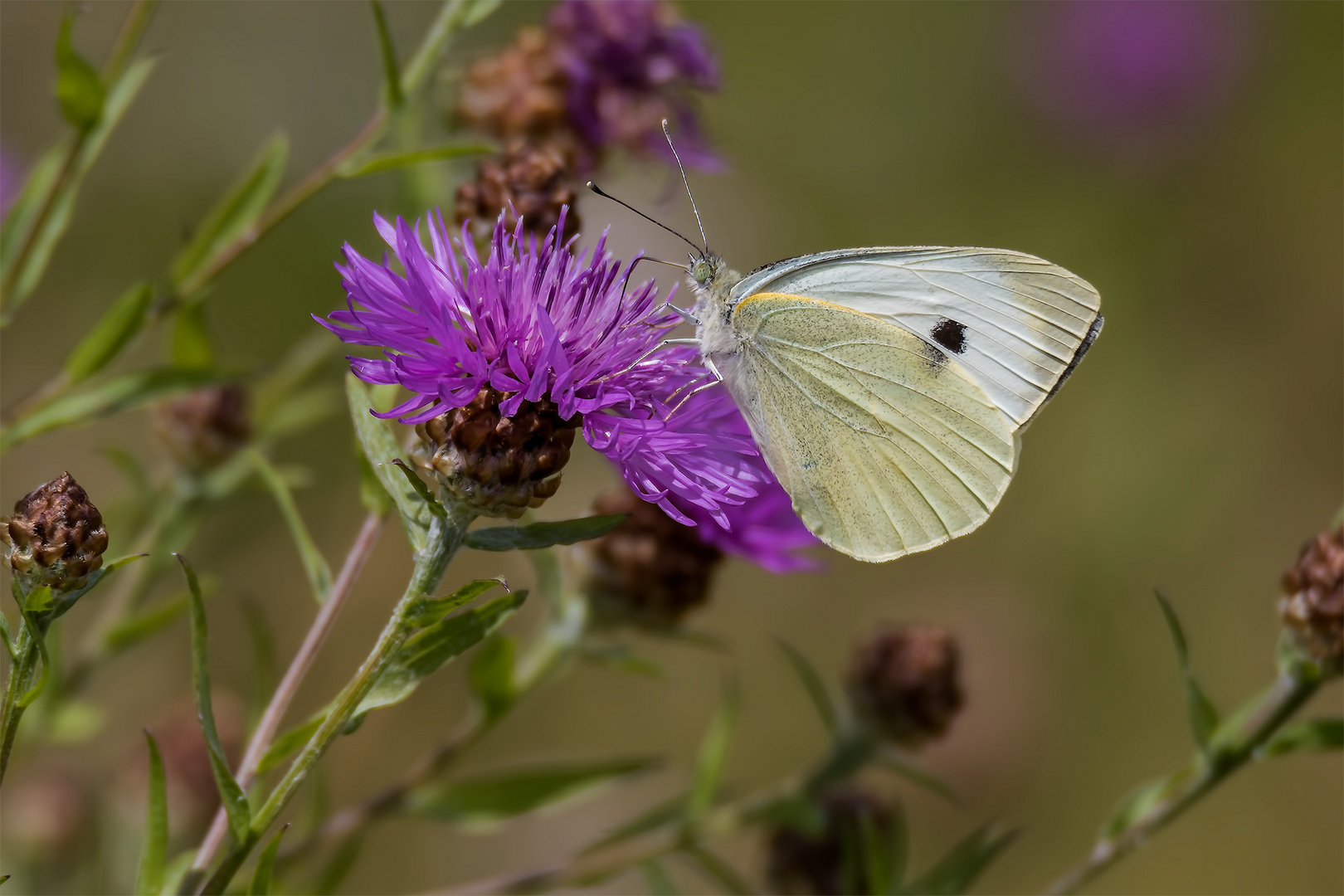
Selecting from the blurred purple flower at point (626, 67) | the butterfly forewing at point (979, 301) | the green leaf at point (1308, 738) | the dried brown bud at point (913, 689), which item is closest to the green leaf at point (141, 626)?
the butterfly forewing at point (979, 301)

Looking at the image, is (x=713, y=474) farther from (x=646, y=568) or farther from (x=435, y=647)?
(x=646, y=568)

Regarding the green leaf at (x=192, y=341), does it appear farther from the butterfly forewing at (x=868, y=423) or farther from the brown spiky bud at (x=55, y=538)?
the butterfly forewing at (x=868, y=423)

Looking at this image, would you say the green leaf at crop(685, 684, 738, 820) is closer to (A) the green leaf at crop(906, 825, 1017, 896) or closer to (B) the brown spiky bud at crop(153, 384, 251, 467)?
(A) the green leaf at crop(906, 825, 1017, 896)

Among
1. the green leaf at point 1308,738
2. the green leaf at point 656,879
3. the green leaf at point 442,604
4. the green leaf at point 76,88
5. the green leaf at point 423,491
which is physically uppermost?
the green leaf at point 76,88

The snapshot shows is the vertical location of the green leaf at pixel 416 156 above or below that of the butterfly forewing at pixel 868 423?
above

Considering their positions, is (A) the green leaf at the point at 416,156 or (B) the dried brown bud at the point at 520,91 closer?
(A) the green leaf at the point at 416,156

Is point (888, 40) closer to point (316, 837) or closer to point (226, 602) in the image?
point (226, 602)

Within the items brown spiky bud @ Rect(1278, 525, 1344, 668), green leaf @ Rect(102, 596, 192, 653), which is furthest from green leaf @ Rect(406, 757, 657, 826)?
brown spiky bud @ Rect(1278, 525, 1344, 668)

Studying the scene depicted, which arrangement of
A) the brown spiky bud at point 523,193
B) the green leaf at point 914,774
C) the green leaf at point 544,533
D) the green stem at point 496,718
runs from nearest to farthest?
the green leaf at point 544,533, the brown spiky bud at point 523,193, the green stem at point 496,718, the green leaf at point 914,774
